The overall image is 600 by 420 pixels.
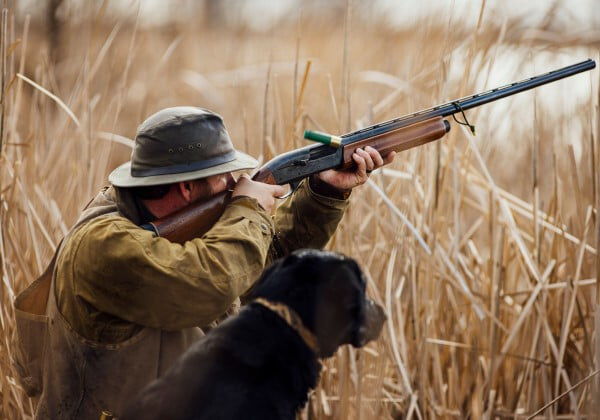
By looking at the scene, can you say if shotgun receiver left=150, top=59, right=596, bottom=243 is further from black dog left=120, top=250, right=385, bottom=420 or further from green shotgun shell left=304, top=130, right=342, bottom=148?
black dog left=120, top=250, right=385, bottom=420

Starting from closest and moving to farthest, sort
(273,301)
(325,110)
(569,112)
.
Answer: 1. (273,301)
2. (569,112)
3. (325,110)

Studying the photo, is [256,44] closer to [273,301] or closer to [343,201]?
[343,201]

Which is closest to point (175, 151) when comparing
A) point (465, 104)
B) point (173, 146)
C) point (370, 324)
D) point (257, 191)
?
point (173, 146)

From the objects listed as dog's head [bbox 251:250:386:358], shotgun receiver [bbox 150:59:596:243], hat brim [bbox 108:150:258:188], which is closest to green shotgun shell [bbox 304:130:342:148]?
shotgun receiver [bbox 150:59:596:243]

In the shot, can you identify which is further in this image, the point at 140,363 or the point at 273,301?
the point at 140,363

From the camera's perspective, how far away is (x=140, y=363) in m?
2.43

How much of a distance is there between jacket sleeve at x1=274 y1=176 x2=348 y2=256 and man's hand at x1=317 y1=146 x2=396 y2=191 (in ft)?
0.18

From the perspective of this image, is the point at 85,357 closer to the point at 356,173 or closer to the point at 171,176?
the point at 171,176

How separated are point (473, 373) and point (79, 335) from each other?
1613 millimetres

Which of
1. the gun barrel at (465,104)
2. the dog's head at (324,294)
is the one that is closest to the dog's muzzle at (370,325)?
the dog's head at (324,294)

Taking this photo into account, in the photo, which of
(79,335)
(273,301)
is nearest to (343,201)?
(273,301)

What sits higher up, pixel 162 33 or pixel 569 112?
pixel 162 33

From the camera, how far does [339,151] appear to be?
281cm

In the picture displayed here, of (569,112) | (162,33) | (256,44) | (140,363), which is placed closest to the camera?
(140,363)
